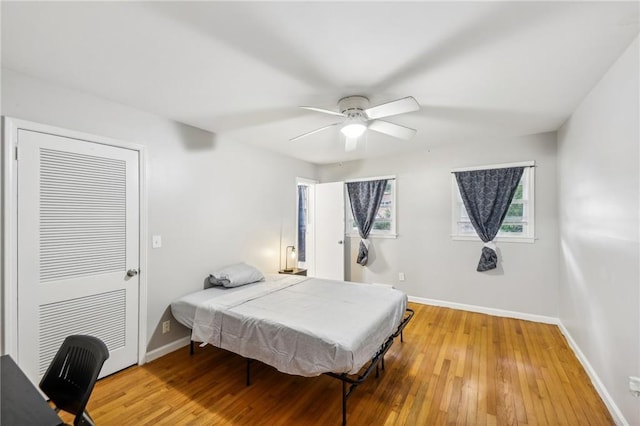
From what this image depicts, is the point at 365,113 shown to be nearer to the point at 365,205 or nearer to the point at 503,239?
the point at 365,205

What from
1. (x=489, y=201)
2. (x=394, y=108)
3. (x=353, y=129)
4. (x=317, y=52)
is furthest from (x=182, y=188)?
(x=489, y=201)

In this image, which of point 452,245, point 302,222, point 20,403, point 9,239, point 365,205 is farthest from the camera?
point 302,222

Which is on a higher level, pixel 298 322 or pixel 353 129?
pixel 353 129

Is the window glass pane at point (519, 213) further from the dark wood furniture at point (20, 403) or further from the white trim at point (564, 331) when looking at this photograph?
the dark wood furniture at point (20, 403)

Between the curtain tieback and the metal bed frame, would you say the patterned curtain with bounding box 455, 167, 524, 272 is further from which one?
the metal bed frame

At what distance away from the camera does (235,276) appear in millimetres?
3172

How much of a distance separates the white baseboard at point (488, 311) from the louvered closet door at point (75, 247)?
3907 millimetres

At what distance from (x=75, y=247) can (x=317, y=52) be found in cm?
247

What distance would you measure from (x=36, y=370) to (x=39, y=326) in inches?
13.0

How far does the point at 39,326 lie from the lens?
80.9 inches

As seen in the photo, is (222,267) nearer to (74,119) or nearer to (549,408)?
(74,119)

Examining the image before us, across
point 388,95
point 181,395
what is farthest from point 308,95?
point 181,395

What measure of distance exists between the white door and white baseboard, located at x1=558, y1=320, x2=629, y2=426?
3002mm

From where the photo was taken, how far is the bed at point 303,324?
1.83 metres
